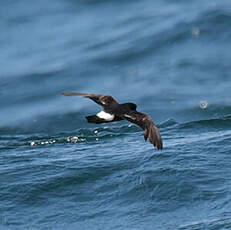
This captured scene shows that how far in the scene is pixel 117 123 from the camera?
17.5m

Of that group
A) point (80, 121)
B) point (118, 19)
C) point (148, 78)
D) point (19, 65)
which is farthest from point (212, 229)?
point (118, 19)

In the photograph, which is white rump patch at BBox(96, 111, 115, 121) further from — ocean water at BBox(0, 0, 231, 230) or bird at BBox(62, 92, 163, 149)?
ocean water at BBox(0, 0, 231, 230)

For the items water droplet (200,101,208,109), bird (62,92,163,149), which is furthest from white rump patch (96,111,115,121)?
water droplet (200,101,208,109)

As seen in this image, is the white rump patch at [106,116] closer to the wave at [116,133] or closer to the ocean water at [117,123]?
the ocean water at [117,123]

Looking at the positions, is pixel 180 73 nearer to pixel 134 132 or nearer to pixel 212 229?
pixel 134 132

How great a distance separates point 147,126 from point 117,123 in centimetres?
586

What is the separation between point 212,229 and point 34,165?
461 centimetres

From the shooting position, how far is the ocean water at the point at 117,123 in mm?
14328

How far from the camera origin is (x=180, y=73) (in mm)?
19375

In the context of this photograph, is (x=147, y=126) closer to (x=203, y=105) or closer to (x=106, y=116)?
(x=106, y=116)

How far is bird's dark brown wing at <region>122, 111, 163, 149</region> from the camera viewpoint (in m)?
11.4

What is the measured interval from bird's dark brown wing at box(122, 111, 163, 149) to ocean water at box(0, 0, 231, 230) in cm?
214

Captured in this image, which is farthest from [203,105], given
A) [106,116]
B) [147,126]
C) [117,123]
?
[147,126]

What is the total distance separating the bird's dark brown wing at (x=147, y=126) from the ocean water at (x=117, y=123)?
2.14 m
